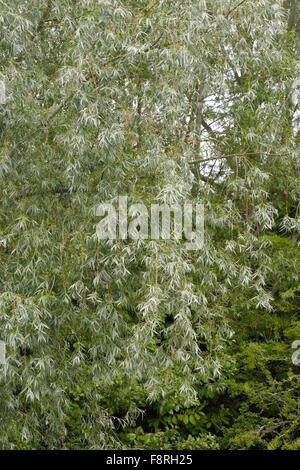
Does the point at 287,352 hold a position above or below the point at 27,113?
below

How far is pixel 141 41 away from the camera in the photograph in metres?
3.53

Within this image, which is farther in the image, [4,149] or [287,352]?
[287,352]

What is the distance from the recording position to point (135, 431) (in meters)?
5.33

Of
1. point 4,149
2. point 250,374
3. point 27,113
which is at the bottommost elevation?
point 250,374

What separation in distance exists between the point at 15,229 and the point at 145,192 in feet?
2.64

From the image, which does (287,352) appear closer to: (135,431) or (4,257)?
(135,431)

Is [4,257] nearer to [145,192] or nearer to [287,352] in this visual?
[145,192]

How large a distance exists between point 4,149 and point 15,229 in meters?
0.47

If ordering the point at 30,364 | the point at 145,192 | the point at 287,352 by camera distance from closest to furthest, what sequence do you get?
1. the point at 30,364
2. the point at 145,192
3. the point at 287,352
